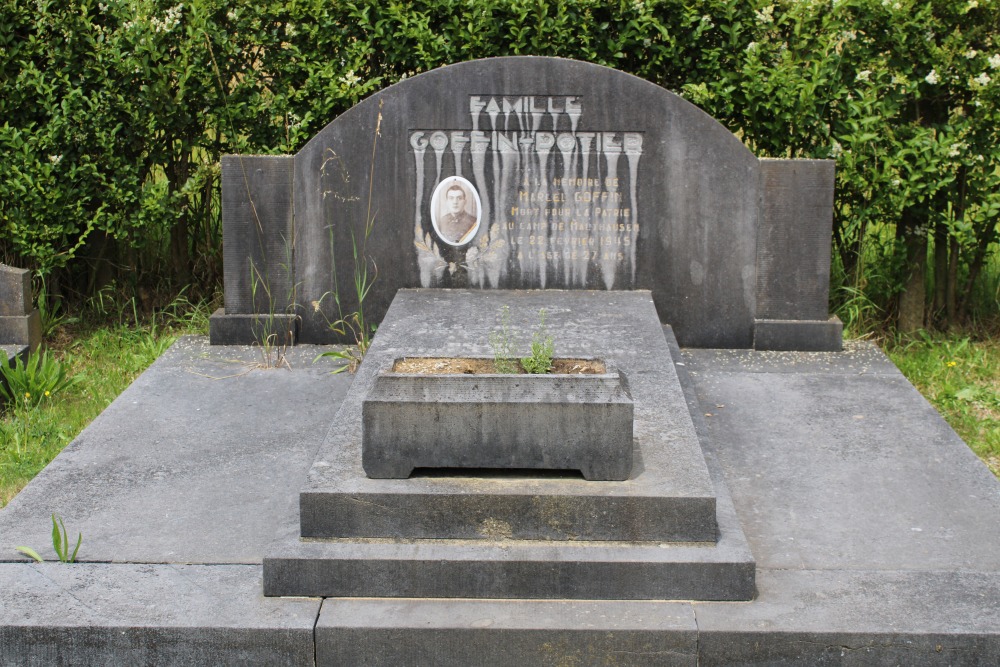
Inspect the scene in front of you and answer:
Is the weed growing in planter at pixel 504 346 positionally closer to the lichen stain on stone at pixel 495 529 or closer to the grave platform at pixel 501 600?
the lichen stain on stone at pixel 495 529

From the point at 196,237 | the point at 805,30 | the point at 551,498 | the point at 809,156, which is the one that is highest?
the point at 805,30

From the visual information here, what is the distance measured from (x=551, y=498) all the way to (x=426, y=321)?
1859 mm

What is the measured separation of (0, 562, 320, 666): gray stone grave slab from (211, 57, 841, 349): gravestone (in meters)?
2.52

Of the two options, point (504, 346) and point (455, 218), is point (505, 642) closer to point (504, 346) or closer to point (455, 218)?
point (504, 346)

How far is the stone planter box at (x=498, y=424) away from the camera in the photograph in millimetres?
3498

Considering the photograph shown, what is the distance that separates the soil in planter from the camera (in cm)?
378

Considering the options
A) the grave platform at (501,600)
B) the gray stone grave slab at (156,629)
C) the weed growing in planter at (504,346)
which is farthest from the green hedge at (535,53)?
the gray stone grave slab at (156,629)

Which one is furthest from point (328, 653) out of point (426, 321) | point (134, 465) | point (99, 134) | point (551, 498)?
point (99, 134)

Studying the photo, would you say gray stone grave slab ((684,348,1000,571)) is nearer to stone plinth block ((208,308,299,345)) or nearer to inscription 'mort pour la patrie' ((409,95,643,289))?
inscription 'mort pour la patrie' ((409,95,643,289))

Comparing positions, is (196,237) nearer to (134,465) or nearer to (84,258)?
(84,258)

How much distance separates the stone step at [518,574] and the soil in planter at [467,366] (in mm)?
609

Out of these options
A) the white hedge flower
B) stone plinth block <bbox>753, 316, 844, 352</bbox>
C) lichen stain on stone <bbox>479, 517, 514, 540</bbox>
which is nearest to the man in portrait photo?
stone plinth block <bbox>753, 316, 844, 352</bbox>

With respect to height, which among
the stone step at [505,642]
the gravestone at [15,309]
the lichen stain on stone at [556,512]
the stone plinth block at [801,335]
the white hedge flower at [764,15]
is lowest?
the stone step at [505,642]

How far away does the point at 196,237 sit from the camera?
22.4 feet
